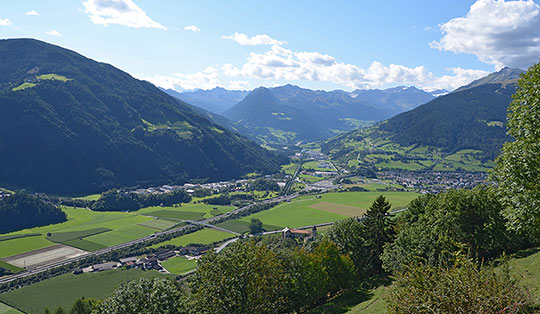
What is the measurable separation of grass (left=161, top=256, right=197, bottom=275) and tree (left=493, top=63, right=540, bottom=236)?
85361 millimetres

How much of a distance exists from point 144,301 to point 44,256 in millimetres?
98302

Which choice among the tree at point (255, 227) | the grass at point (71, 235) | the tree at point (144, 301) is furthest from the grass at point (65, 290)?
the tree at point (144, 301)

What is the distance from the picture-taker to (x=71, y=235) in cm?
12344

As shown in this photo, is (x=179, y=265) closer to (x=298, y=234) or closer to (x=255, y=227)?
(x=255, y=227)

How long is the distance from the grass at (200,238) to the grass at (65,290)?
2412cm

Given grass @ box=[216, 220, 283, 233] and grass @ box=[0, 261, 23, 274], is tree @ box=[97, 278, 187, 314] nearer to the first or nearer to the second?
grass @ box=[0, 261, 23, 274]

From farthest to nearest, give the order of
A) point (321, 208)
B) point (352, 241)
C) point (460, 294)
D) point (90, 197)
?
point (90, 197) → point (321, 208) → point (352, 241) → point (460, 294)

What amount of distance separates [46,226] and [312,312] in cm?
13907

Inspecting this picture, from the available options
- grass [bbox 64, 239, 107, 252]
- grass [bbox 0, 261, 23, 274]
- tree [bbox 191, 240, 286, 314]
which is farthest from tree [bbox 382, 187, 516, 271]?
grass [bbox 64, 239, 107, 252]

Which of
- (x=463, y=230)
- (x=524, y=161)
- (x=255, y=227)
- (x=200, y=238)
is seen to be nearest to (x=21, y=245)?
(x=200, y=238)

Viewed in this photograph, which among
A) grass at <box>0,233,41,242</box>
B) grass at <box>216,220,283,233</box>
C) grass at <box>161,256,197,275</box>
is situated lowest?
grass at <box>161,256,197,275</box>

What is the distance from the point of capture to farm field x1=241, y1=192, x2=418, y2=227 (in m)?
146

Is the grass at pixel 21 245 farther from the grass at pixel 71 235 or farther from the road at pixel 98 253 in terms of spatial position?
the road at pixel 98 253

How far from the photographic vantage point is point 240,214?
158 m
